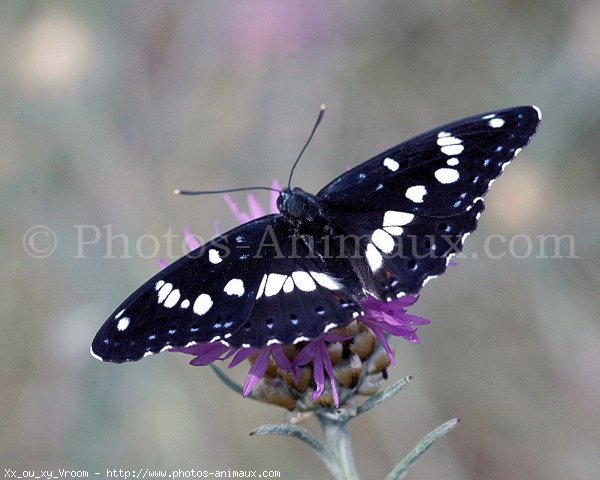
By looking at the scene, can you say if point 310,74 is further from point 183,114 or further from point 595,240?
point 595,240

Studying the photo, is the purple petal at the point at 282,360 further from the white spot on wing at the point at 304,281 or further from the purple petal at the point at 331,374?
the white spot on wing at the point at 304,281

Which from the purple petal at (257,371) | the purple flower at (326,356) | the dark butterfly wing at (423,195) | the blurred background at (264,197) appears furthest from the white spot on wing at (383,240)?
the blurred background at (264,197)

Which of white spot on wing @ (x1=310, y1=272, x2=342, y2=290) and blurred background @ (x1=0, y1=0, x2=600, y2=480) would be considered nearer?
white spot on wing @ (x1=310, y1=272, x2=342, y2=290)

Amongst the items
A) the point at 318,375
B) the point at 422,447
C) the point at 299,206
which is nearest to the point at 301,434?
the point at 318,375

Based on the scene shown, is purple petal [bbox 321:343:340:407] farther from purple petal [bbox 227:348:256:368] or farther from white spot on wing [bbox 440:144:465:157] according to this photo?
white spot on wing [bbox 440:144:465:157]

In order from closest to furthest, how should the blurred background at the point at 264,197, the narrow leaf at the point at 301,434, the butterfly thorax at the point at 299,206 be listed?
the narrow leaf at the point at 301,434
the butterfly thorax at the point at 299,206
the blurred background at the point at 264,197

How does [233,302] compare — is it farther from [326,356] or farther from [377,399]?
[377,399]

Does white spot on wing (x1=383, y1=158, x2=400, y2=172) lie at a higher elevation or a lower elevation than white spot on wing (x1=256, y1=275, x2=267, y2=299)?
higher

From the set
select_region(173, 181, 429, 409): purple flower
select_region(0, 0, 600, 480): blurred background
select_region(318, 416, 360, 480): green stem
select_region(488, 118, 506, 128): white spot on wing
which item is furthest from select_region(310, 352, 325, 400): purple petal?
select_region(0, 0, 600, 480): blurred background
